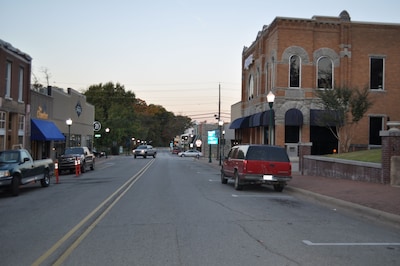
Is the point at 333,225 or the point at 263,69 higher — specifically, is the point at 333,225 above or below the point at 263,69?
below

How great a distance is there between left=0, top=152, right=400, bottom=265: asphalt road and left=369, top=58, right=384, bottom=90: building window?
2363 centimetres

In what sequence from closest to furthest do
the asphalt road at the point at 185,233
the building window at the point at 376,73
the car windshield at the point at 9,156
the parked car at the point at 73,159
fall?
the asphalt road at the point at 185,233, the car windshield at the point at 9,156, the parked car at the point at 73,159, the building window at the point at 376,73

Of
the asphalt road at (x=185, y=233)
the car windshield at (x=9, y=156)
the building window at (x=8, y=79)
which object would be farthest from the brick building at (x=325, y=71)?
the car windshield at (x=9, y=156)

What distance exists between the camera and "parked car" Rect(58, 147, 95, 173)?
2870cm

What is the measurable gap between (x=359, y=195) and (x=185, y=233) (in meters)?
7.53

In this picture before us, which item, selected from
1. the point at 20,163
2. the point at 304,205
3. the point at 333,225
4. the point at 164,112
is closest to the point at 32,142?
the point at 20,163

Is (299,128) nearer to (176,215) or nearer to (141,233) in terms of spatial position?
(176,215)

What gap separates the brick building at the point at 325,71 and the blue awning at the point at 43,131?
52.8 ft

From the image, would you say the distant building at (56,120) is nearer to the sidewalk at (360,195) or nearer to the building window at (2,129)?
the building window at (2,129)

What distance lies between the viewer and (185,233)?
8.87 metres

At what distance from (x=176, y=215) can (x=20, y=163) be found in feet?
27.5

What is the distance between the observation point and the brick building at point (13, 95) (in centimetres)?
2606

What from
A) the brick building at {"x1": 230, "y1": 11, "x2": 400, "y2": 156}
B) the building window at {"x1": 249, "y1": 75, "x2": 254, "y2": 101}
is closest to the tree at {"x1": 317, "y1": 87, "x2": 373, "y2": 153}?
the brick building at {"x1": 230, "y1": 11, "x2": 400, "y2": 156}

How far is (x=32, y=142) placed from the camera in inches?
1314
